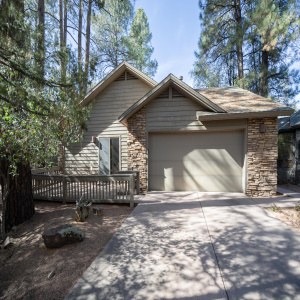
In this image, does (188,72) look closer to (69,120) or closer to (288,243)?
(69,120)

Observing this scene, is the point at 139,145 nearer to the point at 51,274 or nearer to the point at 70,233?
the point at 70,233

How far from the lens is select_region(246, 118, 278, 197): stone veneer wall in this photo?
215 inches

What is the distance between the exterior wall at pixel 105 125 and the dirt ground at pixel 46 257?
4503 mm

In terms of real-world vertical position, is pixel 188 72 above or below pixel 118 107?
above

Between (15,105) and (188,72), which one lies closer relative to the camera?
(15,105)

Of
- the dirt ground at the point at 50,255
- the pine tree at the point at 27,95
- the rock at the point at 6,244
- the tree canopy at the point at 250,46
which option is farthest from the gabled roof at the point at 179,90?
the tree canopy at the point at 250,46

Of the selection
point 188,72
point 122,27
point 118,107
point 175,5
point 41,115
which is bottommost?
point 41,115

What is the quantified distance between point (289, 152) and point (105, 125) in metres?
9.78

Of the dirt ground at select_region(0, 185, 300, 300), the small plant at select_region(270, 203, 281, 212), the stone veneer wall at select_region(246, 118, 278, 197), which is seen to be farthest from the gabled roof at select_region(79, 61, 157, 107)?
the small plant at select_region(270, 203, 281, 212)

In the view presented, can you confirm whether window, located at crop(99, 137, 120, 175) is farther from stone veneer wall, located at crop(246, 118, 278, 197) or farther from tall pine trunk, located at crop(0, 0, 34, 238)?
stone veneer wall, located at crop(246, 118, 278, 197)

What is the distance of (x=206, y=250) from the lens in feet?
8.81

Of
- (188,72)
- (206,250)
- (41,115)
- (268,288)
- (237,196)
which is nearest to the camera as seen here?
(268,288)

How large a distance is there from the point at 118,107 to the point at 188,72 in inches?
321

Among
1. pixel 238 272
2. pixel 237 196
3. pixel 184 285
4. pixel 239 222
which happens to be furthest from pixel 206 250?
pixel 237 196
